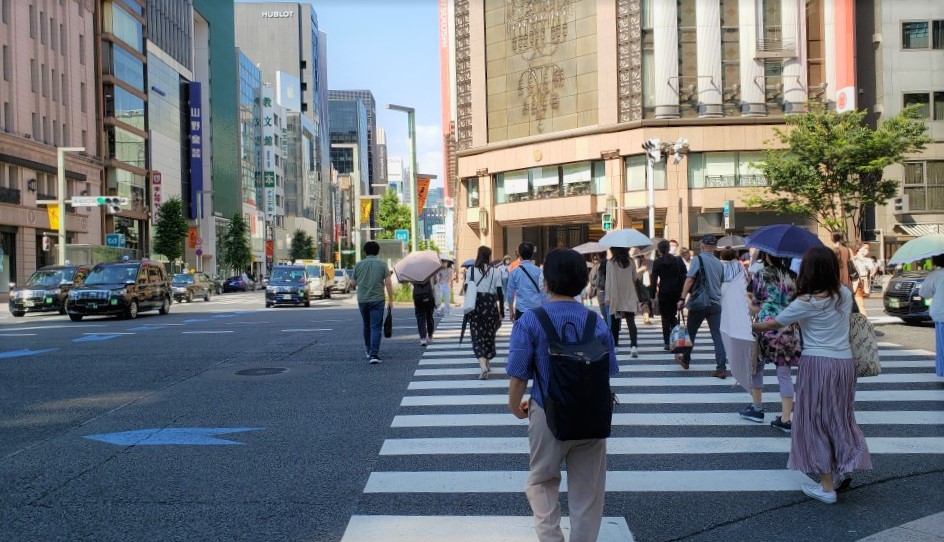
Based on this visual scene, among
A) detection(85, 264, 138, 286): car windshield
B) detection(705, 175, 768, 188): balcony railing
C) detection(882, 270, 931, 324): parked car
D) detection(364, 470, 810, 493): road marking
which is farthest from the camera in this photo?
detection(705, 175, 768, 188): balcony railing

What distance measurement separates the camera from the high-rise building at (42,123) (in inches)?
1775

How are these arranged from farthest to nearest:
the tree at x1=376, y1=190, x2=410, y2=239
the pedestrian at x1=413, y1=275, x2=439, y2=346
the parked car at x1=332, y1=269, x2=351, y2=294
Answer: the tree at x1=376, y1=190, x2=410, y2=239
the parked car at x1=332, y1=269, x2=351, y2=294
the pedestrian at x1=413, y1=275, x2=439, y2=346

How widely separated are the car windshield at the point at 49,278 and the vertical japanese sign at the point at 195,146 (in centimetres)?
5273

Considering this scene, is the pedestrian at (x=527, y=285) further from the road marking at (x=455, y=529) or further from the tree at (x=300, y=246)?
the tree at (x=300, y=246)

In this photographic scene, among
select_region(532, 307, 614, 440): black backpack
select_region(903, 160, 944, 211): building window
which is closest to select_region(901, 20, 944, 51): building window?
select_region(903, 160, 944, 211): building window

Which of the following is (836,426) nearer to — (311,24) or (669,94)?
(669,94)

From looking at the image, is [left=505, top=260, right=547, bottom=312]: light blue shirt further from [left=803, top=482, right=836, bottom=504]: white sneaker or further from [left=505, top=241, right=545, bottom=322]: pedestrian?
[left=803, top=482, right=836, bottom=504]: white sneaker

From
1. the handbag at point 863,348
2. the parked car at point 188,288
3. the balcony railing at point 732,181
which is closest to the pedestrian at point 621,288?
the handbag at point 863,348

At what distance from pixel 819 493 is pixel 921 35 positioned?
44639mm

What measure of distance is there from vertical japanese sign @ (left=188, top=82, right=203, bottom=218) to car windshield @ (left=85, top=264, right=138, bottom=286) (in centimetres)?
5702

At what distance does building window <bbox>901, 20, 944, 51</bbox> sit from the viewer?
4178cm

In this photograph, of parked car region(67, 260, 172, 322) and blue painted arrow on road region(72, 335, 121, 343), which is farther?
parked car region(67, 260, 172, 322)

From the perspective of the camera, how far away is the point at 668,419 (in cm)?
789

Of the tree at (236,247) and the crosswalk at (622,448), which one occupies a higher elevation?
the tree at (236,247)
